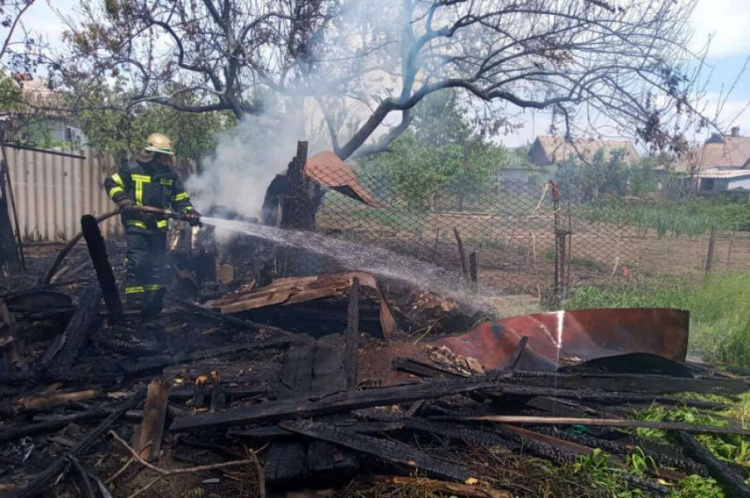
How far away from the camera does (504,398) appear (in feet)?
12.6

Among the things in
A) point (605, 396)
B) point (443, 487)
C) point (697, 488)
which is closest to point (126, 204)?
point (443, 487)

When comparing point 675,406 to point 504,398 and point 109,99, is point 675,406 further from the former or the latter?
point 109,99

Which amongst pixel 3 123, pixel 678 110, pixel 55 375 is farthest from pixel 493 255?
pixel 3 123

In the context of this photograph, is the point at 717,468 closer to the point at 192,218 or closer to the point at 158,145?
the point at 192,218

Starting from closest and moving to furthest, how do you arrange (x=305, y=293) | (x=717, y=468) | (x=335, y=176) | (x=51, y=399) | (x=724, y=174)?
1. (x=717, y=468)
2. (x=51, y=399)
3. (x=305, y=293)
4. (x=335, y=176)
5. (x=724, y=174)

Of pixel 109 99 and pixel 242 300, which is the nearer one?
pixel 242 300

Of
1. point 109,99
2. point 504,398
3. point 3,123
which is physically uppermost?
point 109,99

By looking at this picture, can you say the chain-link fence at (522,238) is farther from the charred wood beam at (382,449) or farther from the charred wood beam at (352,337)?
the charred wood beam at (382,449)

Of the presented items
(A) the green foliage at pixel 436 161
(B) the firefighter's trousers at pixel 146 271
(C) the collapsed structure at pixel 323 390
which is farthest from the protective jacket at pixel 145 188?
(A) the green foliage at pixel 436 161

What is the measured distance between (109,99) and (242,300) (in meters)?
9.51

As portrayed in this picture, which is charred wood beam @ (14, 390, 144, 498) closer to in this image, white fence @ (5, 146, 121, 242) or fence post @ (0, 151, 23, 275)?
fence post @ (0, 151, 23, 275)

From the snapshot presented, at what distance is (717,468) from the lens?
3.26 m

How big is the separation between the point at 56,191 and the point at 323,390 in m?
9.41

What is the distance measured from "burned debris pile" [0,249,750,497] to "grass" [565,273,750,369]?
59cm
